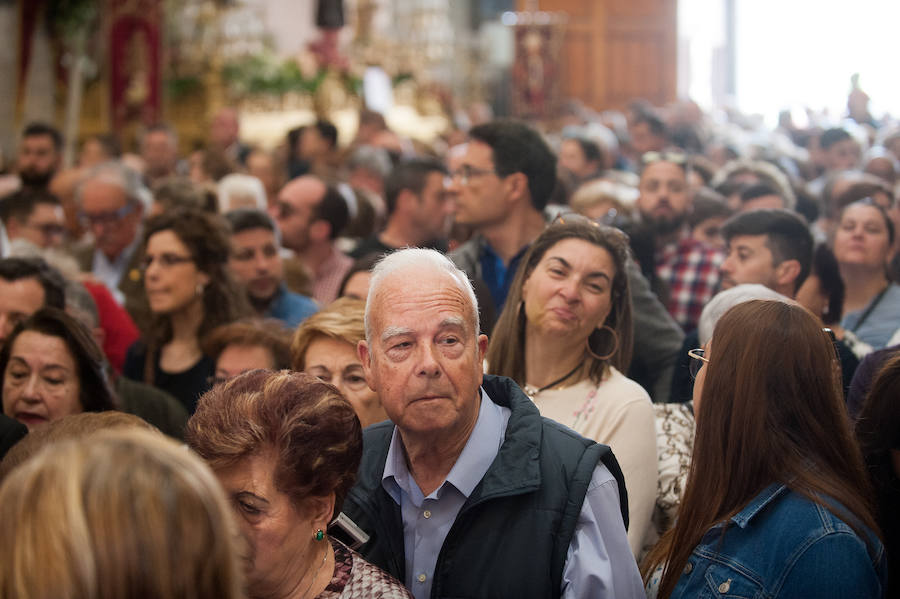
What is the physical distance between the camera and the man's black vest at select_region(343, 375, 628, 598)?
2.36m

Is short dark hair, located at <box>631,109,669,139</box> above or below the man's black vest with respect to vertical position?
above

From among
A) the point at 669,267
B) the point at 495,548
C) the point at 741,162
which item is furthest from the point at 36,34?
the point at 495,548

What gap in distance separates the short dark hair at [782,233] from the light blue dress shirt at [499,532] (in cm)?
221

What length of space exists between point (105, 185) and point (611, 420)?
153 inches

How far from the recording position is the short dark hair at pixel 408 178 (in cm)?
609

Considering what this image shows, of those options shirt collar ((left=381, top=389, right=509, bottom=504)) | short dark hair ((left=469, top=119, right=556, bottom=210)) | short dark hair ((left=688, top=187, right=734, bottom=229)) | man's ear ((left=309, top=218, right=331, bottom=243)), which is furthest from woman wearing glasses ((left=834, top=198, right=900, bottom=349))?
shirt collar ((left=381, top=389, right=509, bottom=504))

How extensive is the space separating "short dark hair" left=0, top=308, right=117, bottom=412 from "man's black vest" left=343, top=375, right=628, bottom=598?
4.79 feet

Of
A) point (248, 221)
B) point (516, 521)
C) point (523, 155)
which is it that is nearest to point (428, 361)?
point (516, 521)

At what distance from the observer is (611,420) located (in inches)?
122

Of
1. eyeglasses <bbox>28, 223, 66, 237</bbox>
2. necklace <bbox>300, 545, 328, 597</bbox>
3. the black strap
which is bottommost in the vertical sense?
the black strap

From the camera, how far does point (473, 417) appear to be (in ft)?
8.36

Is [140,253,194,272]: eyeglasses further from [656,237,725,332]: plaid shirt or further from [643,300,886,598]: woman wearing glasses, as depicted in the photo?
[643,300,886,598]: woman wearing glasses

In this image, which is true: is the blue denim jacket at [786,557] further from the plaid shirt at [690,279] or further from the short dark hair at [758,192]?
the short dark hair at [758,192]

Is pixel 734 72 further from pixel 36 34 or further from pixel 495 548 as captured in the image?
pixel 495 548
